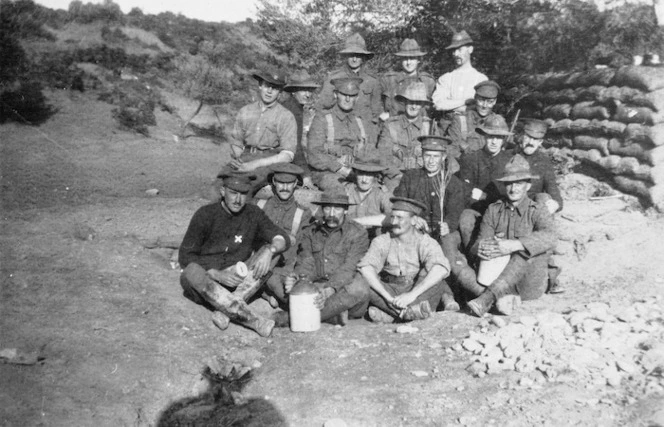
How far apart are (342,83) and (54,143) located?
26.4 ft

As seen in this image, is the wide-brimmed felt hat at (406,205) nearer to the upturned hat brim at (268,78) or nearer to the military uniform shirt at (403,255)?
the military uniform shirt at (403,255)

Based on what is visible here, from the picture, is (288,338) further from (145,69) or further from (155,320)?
(145,69)

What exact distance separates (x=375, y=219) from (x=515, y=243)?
1549mm

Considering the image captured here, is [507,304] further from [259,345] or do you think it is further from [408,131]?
[408,131]

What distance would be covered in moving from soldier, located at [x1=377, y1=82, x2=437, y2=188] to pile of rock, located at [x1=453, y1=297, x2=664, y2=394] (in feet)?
9.67

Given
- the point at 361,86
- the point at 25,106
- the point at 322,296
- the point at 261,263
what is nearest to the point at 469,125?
the point at 361,86

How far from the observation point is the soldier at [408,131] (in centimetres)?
743

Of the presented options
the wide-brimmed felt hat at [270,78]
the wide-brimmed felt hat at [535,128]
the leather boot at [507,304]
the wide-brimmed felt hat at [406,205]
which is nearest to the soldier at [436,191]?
the wide-brimmed felt hat at [406,205]

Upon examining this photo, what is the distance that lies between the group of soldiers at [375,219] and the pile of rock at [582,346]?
0.68m

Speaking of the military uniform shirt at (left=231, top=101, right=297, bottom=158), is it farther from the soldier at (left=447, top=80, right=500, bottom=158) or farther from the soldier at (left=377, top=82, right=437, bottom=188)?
the soldier at (left=447, top=80, right=500, bottom=158)

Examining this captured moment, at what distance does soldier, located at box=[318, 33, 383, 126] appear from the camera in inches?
322

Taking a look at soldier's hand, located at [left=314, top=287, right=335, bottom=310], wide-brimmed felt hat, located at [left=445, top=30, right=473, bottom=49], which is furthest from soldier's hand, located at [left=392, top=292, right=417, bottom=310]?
wide-brimmed felt hat, located at [left=445, top=30, right=473, bottom=49]

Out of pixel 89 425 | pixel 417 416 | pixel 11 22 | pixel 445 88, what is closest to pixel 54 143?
pixel 11 22

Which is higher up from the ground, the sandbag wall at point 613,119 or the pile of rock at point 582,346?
the sandbag wall at point 613,119
